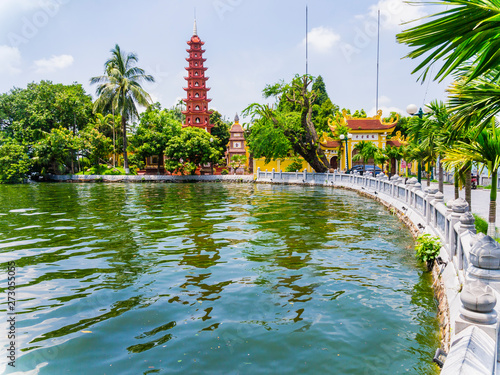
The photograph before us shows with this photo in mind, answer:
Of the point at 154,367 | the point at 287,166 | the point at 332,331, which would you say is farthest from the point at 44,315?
the point at 287,166

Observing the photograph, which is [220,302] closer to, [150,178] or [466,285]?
[466,285]

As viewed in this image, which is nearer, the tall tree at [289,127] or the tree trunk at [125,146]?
the tall tree at [289,127]

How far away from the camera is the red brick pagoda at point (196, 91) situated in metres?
60.5

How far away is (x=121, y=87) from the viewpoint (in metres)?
46.2

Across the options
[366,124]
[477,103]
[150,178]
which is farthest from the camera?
[150,178]

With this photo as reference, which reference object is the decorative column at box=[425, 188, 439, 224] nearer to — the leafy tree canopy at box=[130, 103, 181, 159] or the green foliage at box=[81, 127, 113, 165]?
the leafy tree canopy at box=[130, 103, 181, 159]

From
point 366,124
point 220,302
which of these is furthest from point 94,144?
point 220,302

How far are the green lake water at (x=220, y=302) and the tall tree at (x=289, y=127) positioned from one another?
25.8 m

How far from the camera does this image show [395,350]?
5.12 meters

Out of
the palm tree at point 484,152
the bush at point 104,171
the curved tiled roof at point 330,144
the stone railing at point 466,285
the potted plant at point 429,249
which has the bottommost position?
the potted plant at point 429,249

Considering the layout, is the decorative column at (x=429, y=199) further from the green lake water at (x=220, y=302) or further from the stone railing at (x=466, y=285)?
the green lake water at (x=220, y=302)

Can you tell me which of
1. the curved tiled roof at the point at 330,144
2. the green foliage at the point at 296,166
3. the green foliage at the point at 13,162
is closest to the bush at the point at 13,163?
the green foliage at the point at 13,162

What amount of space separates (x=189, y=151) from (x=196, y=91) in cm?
1694

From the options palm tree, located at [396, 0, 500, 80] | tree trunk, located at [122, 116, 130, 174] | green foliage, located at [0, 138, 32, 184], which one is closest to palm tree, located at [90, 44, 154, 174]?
tree trunk, located at [122, 116, 130, 174]
